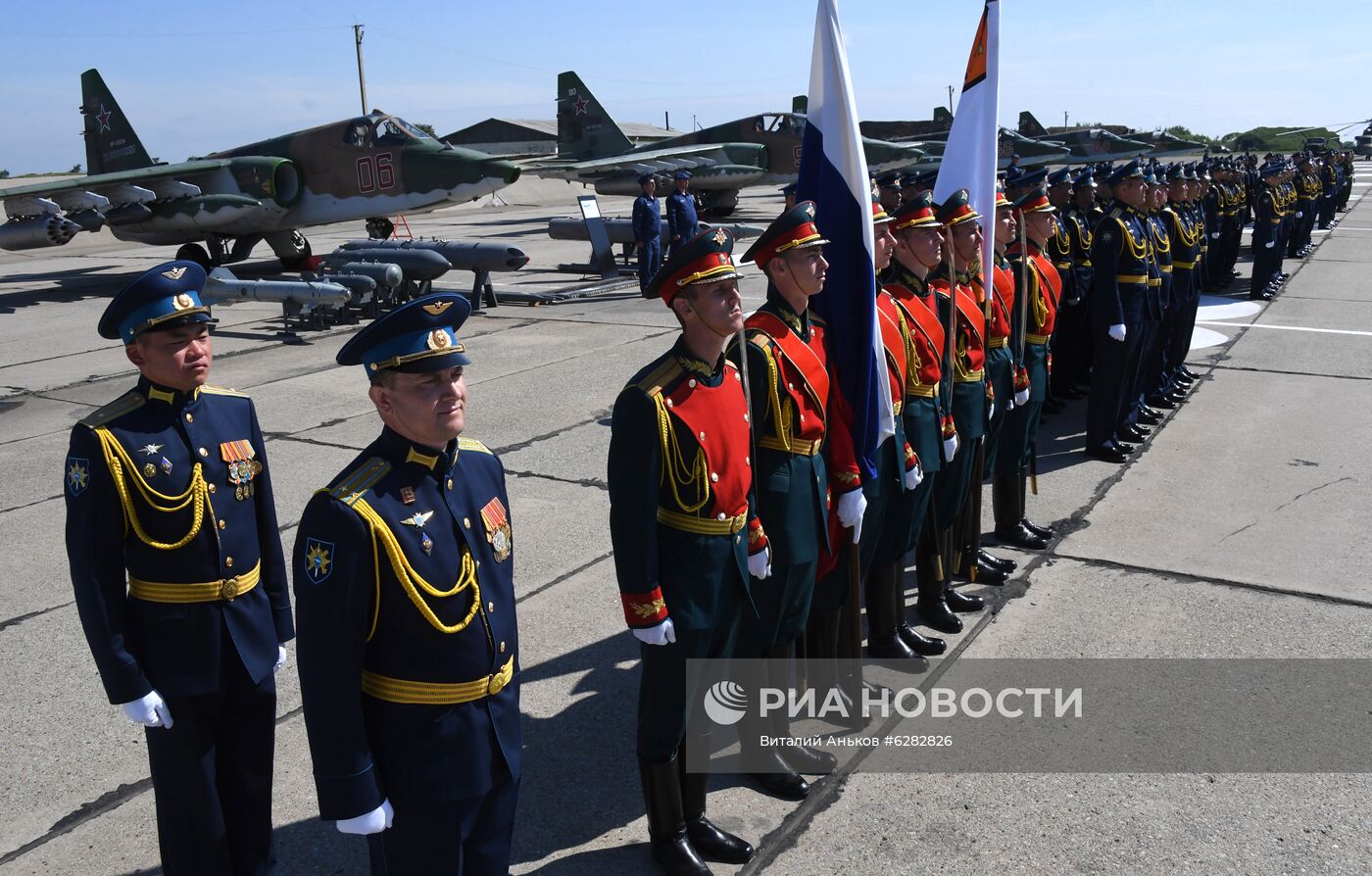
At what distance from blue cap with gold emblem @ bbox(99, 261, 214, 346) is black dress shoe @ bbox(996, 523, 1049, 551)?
463cm

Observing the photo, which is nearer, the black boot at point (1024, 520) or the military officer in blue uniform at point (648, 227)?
the black boot at point (1024, 520)

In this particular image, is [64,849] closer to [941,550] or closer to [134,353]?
[134,353]

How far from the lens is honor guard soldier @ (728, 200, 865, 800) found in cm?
356

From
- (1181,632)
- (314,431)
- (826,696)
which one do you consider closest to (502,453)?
(314,431)

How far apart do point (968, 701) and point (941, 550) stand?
875 millimetres

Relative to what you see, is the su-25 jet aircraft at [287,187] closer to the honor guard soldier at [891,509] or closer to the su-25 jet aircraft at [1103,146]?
the honor guard soldier at [891,509]

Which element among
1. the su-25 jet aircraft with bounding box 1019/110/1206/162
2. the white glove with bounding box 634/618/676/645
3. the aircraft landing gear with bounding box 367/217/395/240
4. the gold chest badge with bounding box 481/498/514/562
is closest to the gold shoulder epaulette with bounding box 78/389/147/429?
the gold chest badge with bounding box 481/498/514/562

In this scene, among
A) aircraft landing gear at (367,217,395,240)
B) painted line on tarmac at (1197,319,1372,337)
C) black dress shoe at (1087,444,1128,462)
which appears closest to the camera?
black dress shoe at (1087,444,1128,462)

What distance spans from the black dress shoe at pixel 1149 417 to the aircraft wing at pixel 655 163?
18.2 m

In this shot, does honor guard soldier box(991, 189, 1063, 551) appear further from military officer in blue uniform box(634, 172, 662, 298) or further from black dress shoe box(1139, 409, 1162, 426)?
military officer in blue uniform box(634, 172, 662, 298)

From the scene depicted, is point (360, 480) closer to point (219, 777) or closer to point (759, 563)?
point (219, 777)

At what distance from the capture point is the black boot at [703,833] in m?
3.39

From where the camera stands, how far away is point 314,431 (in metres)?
8.86

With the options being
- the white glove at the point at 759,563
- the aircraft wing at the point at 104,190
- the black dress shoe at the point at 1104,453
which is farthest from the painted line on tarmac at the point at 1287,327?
the aircraft wing at the point at 104,190
